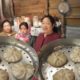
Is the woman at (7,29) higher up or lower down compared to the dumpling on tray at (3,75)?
lower down

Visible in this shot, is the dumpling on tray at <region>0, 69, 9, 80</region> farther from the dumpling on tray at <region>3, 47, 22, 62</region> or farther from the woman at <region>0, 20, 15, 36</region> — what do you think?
the woman at <region>0, 20, 15, 36</region>

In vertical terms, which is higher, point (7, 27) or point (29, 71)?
point (29, 71)

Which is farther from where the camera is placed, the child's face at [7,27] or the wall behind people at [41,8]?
the wall behind people at [41,8]

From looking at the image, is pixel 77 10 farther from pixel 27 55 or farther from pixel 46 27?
pixel 27 55

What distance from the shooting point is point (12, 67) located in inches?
48.8

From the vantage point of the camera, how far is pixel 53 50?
1.29 m

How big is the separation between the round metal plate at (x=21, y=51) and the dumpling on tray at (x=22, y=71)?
2 centimetres

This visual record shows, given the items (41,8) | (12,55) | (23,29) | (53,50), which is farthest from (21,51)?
(41,8)

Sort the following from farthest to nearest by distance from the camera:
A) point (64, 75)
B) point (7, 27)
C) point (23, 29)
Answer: point (7, 27) → point (23, 29) → point (64, 75)

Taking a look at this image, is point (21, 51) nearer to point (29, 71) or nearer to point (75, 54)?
point (29, 71)

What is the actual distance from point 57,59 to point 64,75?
0.34ft

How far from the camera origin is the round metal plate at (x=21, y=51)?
123cm

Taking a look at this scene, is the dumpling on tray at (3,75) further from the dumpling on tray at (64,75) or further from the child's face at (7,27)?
the child's face at (7,27)


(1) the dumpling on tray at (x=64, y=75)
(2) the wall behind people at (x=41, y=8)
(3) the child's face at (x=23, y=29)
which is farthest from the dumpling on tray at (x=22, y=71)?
(2) the wall behind people at (x=41, y=8)
